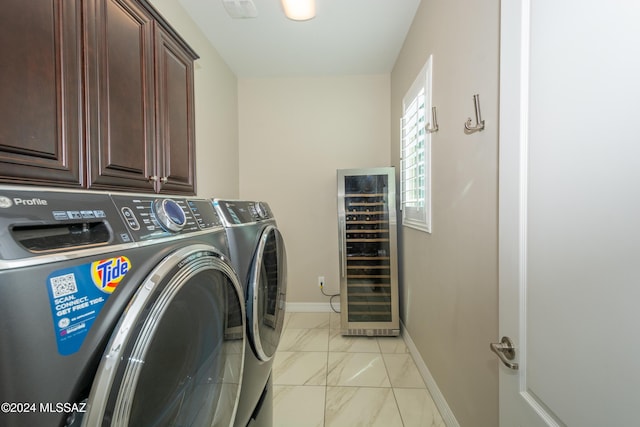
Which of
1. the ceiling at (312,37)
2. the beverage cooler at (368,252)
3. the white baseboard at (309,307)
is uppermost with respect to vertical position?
the ceiling at (312,37)

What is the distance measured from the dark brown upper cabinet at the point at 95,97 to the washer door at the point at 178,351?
604mm

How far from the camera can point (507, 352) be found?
28.2 inches

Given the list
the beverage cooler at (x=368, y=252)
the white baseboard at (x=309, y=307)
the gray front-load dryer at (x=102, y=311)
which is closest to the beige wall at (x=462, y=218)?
the beverage cooler at (x=368, y=252)

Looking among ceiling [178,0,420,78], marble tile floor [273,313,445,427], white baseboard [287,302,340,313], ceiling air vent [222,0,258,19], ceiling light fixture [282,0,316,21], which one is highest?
ceiling [178,0,420,78]

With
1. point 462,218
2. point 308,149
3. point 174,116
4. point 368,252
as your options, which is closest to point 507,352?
point 462,218

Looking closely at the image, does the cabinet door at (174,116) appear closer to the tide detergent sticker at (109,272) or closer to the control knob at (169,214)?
the control knob at (169,214)

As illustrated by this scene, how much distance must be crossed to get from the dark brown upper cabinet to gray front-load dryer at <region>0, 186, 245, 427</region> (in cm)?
49

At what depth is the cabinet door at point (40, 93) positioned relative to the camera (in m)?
0.71

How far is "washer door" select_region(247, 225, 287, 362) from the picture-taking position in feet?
3.10

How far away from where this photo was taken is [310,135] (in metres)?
3.00

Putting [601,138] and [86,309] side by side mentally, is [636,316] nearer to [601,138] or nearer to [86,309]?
[601,138]

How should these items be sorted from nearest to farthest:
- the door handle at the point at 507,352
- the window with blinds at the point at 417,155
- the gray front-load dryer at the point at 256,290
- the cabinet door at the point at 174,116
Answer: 1. the door handle at the point at 507,352
2. the gray front-load dryer at the point at 256,290
3. the cabinet door at the point at 174,116
4. the window with blinds at the point at 417,155

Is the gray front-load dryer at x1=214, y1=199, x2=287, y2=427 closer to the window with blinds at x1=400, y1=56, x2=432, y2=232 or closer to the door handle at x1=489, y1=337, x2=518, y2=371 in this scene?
the door handle at x1=489, y1=337, x2=518, y2=371

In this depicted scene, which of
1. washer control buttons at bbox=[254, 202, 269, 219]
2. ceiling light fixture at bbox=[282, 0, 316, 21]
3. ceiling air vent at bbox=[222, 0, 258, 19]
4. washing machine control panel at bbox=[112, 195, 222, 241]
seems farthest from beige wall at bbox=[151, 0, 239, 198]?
washing machine control panel at bbox=[112, 195, 222, 241]
